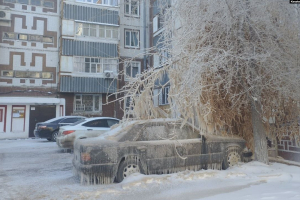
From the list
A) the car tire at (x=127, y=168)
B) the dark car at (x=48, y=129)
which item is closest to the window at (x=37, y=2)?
A: the dark car at (x=48, y=129)

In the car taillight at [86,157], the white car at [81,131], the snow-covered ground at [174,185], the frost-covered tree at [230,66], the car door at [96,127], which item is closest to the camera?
the snow-covered ground at [174,185]

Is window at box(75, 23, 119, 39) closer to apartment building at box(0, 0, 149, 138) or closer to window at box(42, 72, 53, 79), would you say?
apartment building at box(0, 0, 149, 138)

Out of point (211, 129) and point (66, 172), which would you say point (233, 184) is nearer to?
point (211, 129)

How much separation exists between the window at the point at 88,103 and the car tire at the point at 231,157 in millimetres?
15977

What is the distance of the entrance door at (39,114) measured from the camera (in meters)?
20.4

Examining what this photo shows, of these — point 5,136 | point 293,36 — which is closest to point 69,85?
point 5,136

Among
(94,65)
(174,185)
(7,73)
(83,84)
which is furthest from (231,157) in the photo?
(7,73)

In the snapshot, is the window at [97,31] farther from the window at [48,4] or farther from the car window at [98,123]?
the car window at [98,123]

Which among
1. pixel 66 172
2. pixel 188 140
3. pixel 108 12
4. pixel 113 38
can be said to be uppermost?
pixel 108 12

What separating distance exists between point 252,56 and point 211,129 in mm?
2289

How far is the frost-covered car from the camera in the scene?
603 centimetres

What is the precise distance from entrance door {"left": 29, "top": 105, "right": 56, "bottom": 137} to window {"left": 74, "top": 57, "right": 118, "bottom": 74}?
3740mm

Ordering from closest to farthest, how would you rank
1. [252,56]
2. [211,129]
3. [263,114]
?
Result: [252,56] < [211,129] < [263,114]

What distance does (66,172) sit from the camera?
7.63 metres
